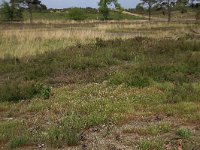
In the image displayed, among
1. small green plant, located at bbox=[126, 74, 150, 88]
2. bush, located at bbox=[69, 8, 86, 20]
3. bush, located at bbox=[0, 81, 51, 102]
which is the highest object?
small green plant, located at bbox=[126, 74, 150, 88]

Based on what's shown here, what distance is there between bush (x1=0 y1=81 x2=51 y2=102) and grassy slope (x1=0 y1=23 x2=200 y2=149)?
0.17ft

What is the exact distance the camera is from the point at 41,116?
9.31 m

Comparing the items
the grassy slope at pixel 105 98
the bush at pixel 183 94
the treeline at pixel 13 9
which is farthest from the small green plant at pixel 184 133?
the treeline at pixel 13 9

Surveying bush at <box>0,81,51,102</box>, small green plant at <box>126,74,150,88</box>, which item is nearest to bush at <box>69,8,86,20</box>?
small green plant at <box>126,74,150,88</box>

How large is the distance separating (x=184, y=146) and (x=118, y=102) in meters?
3.06

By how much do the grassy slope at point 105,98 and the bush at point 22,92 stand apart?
2.0 inches

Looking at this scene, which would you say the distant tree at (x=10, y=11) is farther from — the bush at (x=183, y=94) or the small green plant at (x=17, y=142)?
the small green plant at (x=17, y=142)

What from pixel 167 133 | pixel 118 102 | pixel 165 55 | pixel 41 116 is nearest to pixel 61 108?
pixel 41 116

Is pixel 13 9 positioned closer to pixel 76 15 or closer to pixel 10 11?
pixel 10 11

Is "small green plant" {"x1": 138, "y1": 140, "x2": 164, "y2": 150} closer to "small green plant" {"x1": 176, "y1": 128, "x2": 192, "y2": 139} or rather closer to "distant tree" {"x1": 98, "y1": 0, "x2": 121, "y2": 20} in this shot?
"small green plant" {"x1": 176, "y1": 128, "x2": 192, "y2": 139}

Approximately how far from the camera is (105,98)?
34.0 ft

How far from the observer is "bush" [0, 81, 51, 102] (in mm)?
11164

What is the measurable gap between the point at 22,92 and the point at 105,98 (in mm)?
2320

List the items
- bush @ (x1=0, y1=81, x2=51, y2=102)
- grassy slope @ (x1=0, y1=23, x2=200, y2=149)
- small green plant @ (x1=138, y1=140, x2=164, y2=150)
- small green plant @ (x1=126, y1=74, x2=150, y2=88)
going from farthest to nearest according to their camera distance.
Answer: small green plant @ (x1=126, y1=74, x2=150, y2=88), bush @ (x1=0, y1=81, x2=51, y2=102), grassy slope @ (x1=0, y1=23, x2=200, y2=149), small green plant @ (x1=138, y1=140, x2=164, y2=150)
